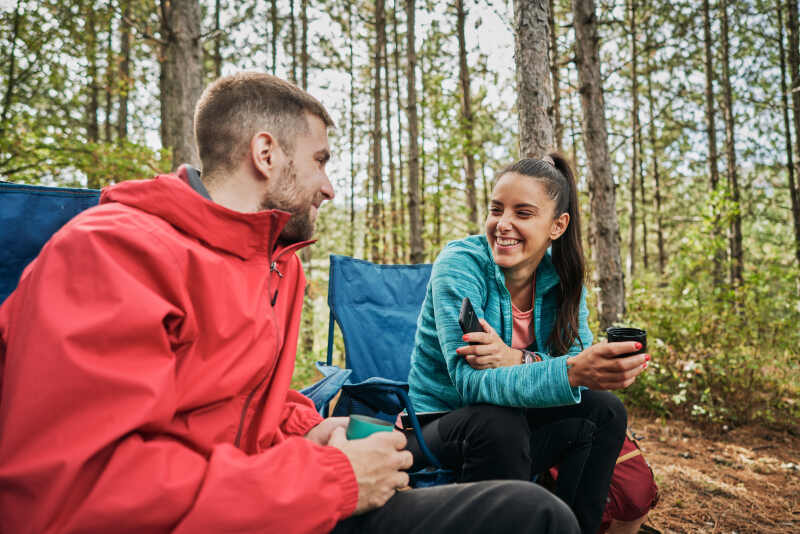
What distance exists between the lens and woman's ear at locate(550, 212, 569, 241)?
2.13 m

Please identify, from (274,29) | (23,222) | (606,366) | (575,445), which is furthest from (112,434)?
(274,29)

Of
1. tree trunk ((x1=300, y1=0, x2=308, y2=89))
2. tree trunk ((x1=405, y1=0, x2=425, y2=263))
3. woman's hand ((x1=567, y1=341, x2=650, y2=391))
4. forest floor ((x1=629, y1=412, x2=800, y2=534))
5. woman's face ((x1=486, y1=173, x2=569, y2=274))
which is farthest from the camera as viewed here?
tree trunk ((x1=300, y1=0, x2=308, y2=89))

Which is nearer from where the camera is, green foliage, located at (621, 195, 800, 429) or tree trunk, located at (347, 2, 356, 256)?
green foliage, located at (621, 195, 800, 429)

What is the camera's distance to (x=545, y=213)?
2.03 metres

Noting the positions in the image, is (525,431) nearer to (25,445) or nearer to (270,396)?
(270,396)

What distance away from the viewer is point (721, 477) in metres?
3.18

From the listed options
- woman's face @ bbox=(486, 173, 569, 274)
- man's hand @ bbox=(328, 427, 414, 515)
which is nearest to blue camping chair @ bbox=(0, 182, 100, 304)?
man's hand @ bbox=(328, 427, 414, 515)

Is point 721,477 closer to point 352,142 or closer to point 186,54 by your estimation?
point 186,54

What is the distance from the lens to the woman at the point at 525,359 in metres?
1.55

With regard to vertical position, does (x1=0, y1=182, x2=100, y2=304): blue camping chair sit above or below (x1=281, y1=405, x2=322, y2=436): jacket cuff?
above

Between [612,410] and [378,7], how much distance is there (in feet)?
31.6

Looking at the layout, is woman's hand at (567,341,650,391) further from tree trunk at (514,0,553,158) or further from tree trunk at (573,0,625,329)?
tree trunk at (573,0,625,329)

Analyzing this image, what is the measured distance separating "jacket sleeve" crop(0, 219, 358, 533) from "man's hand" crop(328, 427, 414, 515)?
0.05 metres

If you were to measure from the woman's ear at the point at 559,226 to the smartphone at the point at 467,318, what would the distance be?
0.72m
